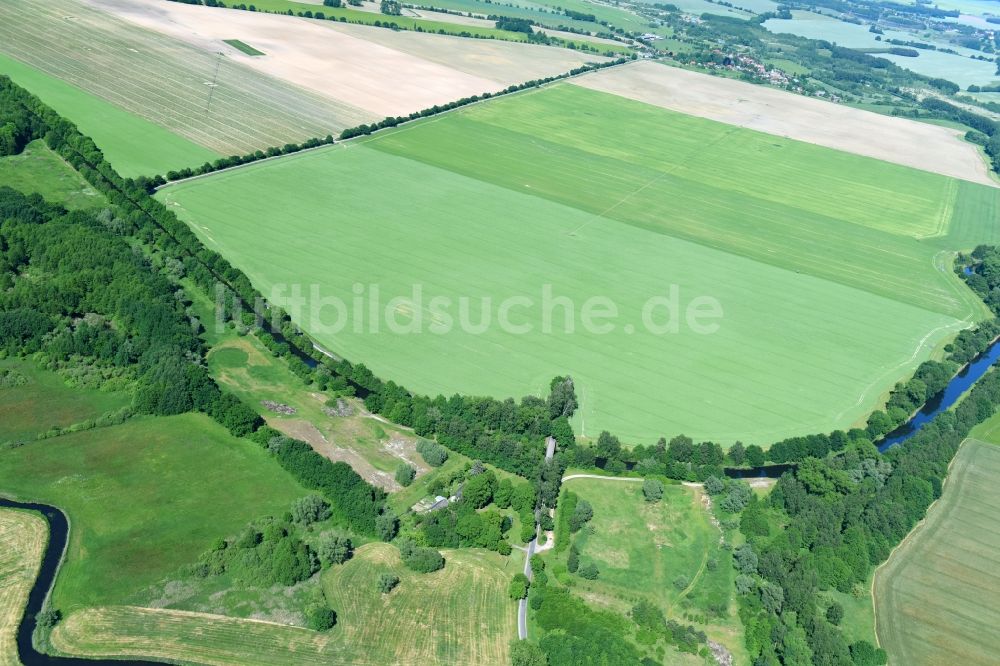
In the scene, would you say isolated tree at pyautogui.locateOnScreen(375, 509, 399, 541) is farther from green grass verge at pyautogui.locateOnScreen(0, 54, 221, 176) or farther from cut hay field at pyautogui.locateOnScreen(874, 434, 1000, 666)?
green grass verge at pyautogui.locateOnScreen(0, 54, 221, 176)

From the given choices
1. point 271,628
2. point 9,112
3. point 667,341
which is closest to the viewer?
point 271,628

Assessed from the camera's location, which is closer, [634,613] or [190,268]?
[634,613]

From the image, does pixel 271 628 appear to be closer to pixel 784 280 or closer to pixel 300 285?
pixel 300 285

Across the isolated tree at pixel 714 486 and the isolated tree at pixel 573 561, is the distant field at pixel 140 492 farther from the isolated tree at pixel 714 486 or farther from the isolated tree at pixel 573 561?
the isolated tree at pixel 714 486

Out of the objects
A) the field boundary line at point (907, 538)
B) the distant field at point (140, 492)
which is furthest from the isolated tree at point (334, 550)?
the field boundary line at point (907, 538)

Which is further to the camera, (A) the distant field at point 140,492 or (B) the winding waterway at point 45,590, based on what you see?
(A) the distant field at point 140,492

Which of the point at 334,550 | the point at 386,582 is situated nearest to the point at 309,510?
the point at 334,550

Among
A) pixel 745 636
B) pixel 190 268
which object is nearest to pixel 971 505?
pixel 745 636
